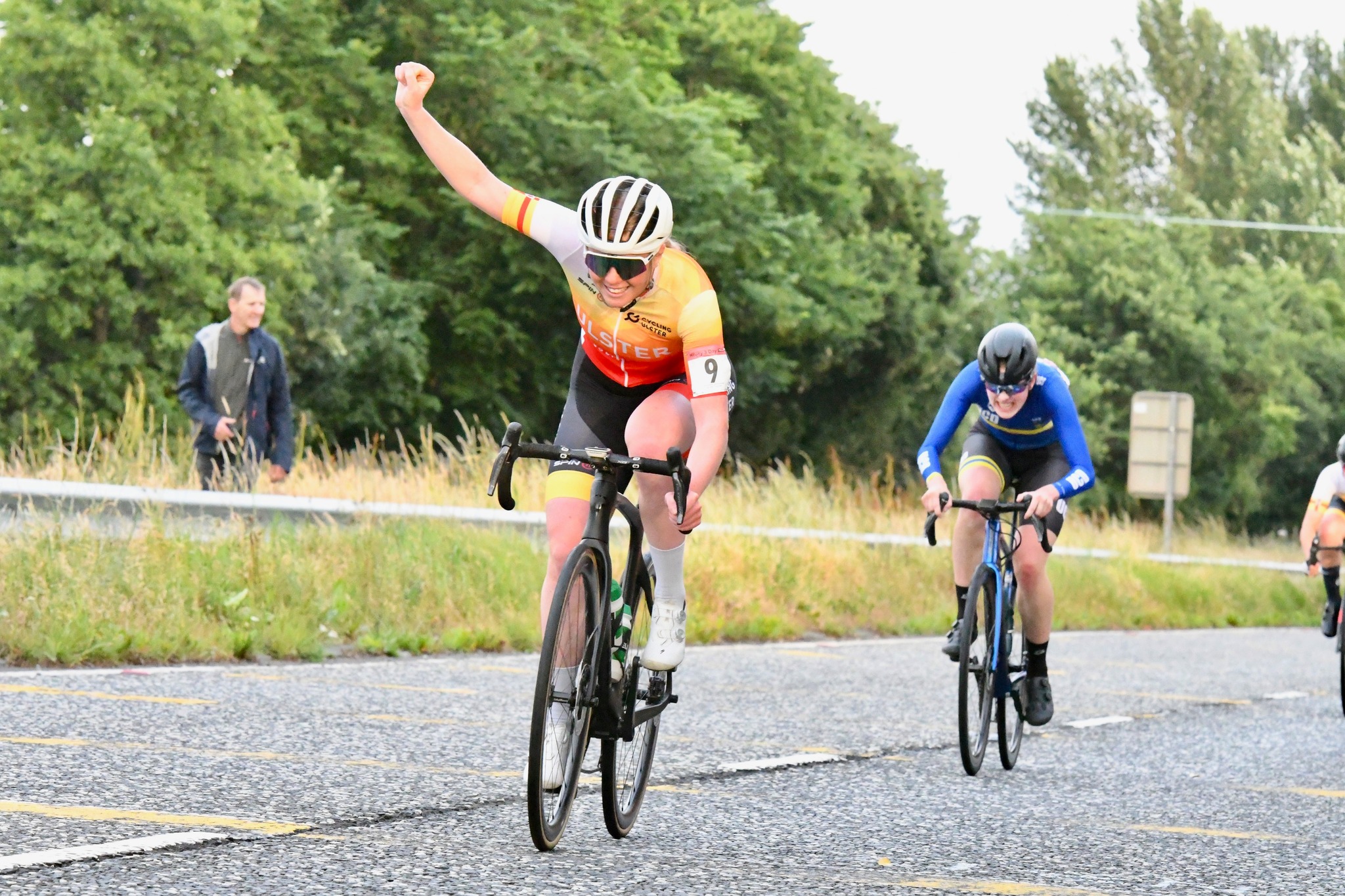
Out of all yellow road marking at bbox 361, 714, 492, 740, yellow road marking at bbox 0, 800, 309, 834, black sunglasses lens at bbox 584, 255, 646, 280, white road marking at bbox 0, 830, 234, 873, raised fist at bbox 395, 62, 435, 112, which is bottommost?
yellow road marking at bbox 361, 714, 492, 740

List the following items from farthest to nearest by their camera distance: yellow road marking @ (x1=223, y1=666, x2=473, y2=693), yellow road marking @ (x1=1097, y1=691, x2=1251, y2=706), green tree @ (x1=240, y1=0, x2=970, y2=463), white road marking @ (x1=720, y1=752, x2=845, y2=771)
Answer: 1. green tree @ (x1=240, y1=0, x2=970, y2=463)
2. yellow road marking @ (x1=1097, y1=691, x2=1251, y2=706)
3. yellow road marking @ (x1=223, y1=666, x2=473, y2=693)
4. white road marking @ (x1=720, y1=752, x2=845, y2=771)

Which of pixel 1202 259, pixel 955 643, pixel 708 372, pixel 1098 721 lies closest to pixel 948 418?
pixel 955 643

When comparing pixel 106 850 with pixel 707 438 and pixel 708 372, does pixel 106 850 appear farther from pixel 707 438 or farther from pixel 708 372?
pixel 708 372

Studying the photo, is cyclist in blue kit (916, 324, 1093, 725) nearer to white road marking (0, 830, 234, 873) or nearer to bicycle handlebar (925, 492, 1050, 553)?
bicycle handlebar (925, 492, 1050, 553)

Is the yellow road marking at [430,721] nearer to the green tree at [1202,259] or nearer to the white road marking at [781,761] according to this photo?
the white road marking at [781,761]

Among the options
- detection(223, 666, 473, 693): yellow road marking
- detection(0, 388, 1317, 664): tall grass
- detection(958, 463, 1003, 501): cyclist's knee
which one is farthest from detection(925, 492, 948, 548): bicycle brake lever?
detection(0, 388, 1317, 664): tall grass

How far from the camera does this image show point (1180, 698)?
11.6 metres

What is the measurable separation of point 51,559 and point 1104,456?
44155 millimetres

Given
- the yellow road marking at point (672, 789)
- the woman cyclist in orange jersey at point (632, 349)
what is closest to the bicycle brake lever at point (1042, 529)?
the yellow road marking at point (672, 789)

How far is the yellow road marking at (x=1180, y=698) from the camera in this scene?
11469mm

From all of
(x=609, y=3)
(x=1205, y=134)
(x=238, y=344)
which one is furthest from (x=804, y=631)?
(x=1205, y=134)

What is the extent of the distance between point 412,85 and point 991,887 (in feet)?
9.62

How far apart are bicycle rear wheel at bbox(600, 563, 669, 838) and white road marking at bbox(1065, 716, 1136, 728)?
4214 millimetres

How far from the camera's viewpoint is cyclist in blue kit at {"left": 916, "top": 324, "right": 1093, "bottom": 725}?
26.4 feet
